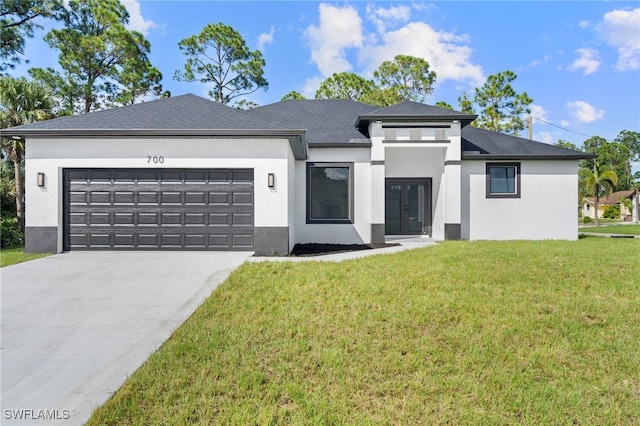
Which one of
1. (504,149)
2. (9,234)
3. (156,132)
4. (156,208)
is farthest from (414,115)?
(9,234)

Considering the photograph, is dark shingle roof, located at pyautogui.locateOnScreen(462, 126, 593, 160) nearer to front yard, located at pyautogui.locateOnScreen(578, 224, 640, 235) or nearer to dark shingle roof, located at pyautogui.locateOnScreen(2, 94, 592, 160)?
dark shingle roof, located at pyautogui.locateOnScreen(2, 94, 592, 160)

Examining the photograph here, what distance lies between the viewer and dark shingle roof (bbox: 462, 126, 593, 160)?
11805mm

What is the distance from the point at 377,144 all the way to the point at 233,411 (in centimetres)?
999

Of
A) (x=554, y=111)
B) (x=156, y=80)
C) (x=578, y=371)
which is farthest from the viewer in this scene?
(x=554, y=111)

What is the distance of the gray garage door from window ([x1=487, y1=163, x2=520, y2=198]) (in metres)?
8.91

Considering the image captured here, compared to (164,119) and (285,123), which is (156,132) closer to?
(164,119)

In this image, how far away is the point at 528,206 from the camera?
39.6 ft

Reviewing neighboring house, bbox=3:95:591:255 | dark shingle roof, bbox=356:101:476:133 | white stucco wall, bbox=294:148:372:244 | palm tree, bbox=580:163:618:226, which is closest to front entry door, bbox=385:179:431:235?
neighboring house, bbox=3:95:591:255

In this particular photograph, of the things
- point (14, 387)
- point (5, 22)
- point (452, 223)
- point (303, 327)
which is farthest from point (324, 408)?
point (5, 22)

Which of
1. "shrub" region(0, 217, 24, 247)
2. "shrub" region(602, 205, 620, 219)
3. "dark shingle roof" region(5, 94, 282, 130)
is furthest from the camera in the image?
"shrub" region(602, 205, 620, 219)

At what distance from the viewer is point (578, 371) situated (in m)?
3.05

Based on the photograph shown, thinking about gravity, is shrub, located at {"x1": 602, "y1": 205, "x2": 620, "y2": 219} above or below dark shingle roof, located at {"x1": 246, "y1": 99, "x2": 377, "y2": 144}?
below

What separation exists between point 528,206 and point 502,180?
1345 mm

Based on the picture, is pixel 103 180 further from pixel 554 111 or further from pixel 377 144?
pixel 554 111
